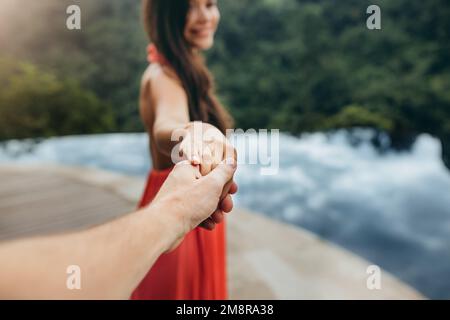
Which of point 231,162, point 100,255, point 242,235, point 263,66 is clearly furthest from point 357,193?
point 263,66

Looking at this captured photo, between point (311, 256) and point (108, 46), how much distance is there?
23.2ft

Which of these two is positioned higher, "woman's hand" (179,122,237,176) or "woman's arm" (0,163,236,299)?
"woman's hand" (179,122,237,176)

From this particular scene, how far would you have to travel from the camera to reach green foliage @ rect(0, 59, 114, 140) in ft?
20.7

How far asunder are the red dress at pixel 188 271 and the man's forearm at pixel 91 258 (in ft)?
1.29

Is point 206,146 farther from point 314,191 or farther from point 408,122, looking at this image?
point 408,122

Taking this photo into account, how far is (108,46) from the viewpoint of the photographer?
793cm

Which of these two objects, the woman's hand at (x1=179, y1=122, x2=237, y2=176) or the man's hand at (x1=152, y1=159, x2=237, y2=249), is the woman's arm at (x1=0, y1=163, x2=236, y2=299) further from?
the woman's hand at (x1=179, y1=122, x2=237, y2=176)

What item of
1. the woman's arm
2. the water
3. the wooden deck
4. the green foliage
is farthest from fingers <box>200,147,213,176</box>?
the green foliage

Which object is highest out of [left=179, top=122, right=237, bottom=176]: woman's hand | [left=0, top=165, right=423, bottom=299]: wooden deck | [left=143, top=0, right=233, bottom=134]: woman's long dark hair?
[left=143, top=0, right=233, bottom=134]: woman's long dark hair

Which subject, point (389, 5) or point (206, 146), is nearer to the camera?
point (206, 146)

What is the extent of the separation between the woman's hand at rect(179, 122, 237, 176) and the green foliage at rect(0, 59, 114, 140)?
243 inches

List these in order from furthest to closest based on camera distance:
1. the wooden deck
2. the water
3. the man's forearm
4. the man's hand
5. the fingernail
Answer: the water
the wooden deck
the fingernail
the man's hand
the man's forearm

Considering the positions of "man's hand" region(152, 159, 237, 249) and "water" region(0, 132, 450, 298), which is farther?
"water" region(0, 132, 450, 298)
